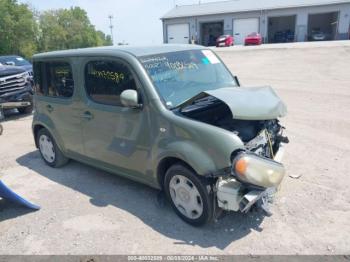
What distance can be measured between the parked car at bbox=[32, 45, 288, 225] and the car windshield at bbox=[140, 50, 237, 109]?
0.05ft

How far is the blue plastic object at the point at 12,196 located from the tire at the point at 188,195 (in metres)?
1.84

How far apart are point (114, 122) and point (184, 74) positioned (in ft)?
3.54

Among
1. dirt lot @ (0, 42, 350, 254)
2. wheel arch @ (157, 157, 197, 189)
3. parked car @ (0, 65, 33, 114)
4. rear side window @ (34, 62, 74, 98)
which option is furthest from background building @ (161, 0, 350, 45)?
wheel arch @ (157, 157, 197, 189)

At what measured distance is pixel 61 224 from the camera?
398 cm

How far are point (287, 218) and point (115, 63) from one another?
2.75 m

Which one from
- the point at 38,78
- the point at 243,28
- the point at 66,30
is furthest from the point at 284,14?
the point at 38,78

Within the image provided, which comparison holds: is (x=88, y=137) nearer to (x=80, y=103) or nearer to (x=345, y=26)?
(x=80, y=103)

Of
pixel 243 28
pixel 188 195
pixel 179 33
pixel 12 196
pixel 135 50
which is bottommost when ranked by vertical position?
pixel 12 196

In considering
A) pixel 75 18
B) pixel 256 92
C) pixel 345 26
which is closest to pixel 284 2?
pixel 345 26

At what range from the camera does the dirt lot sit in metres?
3.43

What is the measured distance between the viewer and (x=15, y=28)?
3459cm

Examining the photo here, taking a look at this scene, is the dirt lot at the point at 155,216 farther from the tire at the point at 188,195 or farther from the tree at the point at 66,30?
the tree at the point at 66,30

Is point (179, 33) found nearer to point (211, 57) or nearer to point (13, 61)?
point (13, 61)

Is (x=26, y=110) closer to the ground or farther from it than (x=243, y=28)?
closer to the ground
